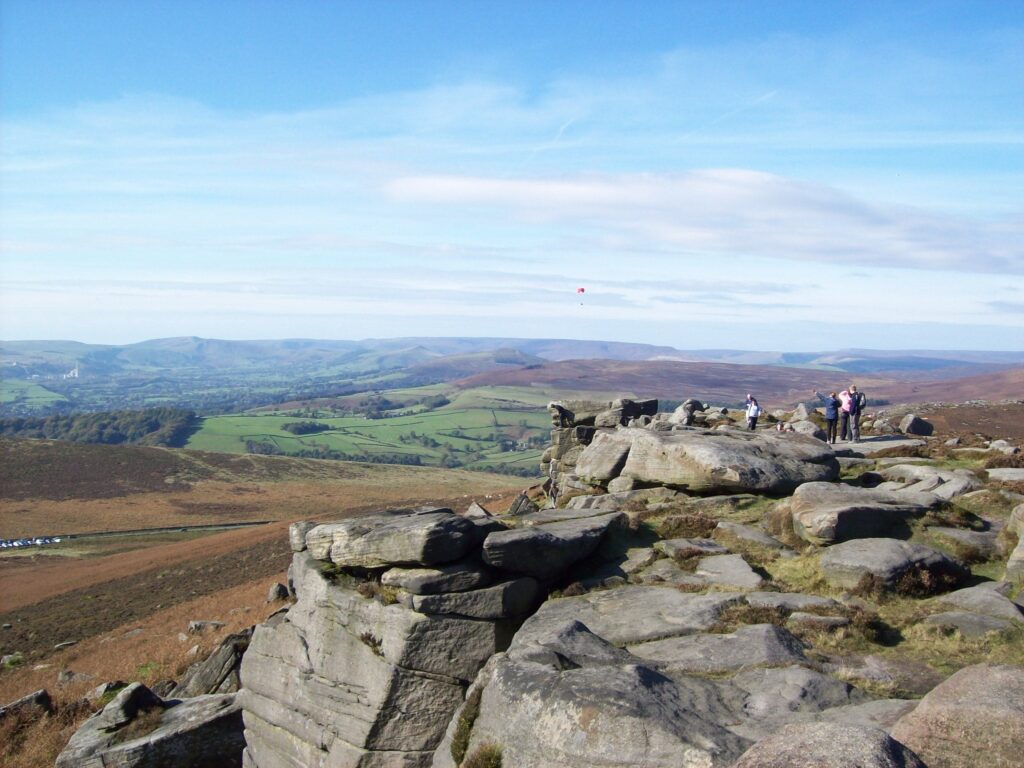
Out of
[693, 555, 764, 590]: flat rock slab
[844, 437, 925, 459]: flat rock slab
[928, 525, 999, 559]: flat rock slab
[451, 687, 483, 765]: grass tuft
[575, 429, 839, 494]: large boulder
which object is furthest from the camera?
[844, 437, 925, 459]: flat rock slab

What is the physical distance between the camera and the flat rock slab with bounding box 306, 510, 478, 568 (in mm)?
18266

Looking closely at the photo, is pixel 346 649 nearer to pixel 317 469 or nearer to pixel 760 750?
pixel 760 750

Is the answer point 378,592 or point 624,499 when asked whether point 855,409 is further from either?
point 378,592

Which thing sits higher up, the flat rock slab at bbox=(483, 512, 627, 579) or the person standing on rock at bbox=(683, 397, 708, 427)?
the person standing on rock at bbox=(683, 397, 708, 427)

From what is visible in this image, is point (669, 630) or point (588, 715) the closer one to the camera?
point (588, 715)

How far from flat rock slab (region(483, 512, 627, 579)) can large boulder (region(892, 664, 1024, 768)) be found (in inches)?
395

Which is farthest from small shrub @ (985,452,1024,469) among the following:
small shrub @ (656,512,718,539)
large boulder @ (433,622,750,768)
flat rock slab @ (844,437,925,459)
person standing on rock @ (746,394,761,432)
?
large boulder @ (433,622,750,768)

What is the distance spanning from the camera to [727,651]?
1496 cm

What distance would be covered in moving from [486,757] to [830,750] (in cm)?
629

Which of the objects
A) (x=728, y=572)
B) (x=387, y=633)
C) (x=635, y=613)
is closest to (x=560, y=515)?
(x=728, y=572)

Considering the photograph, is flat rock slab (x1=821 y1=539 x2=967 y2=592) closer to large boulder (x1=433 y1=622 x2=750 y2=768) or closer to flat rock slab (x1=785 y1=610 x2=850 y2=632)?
flat rock slab (x1=785 y1=610 x2=850 y2=632)

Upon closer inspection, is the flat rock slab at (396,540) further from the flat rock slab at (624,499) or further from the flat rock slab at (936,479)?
the flat rock slab at (936,479)

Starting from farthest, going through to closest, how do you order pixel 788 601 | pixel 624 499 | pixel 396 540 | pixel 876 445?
pixel 876 445
pixel 624 499
pixel 396 540
pixel 788 601

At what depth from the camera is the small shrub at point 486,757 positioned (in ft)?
42.1
